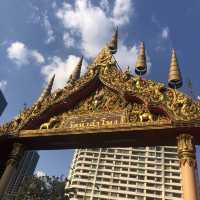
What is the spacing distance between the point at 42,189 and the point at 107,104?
10.5 meters

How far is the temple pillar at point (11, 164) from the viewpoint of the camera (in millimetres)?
9938

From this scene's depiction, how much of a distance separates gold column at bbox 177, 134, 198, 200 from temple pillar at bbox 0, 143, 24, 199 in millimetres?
5580

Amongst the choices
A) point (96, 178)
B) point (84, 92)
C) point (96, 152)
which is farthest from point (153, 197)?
point (84, 92)

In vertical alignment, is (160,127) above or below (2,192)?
above

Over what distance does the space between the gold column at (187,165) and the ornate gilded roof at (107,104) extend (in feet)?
1.86

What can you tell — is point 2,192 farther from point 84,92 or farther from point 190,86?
point 190,86

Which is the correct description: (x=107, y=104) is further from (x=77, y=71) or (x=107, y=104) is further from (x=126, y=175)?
(x=126, y=175)

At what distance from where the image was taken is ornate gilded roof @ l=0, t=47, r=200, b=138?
31.0 feet

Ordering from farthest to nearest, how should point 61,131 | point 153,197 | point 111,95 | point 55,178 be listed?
1. point 153,197
2. point 55,178
3. point 111,95
4. point 61,131

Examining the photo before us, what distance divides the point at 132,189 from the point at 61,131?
54176 millimetres

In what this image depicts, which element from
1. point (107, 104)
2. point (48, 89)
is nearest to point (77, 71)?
point (48, 89)

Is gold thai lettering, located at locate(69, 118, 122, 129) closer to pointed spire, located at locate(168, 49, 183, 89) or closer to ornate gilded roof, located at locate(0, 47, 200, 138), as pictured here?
ornate gilded roof, located at locate(0, 47, 200, 138)

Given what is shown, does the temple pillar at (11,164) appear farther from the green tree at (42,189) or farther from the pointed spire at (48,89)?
the green tree at (42,189)

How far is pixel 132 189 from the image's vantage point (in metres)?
61.3
